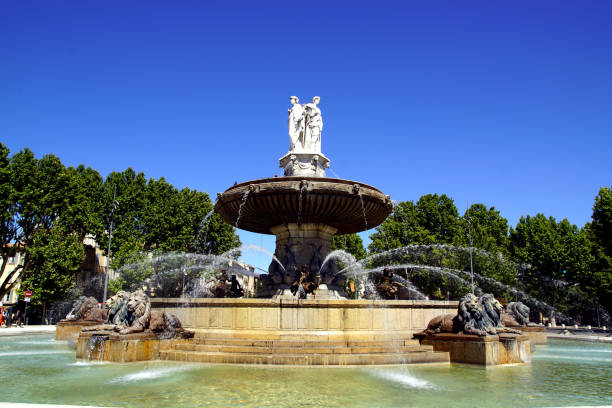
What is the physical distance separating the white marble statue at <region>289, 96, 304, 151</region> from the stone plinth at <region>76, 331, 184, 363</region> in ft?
31.3

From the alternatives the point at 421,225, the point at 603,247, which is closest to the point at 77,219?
the point at 421,225

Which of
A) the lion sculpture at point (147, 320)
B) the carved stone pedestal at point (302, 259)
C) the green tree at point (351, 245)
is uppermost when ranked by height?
the green tree at point (351, 245)

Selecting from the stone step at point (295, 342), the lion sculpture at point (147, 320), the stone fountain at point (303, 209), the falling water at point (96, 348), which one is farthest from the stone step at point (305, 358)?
the stone fountain at point (303, 209)

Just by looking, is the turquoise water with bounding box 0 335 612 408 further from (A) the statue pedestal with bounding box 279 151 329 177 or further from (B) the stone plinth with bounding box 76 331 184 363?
(A) the statue pedestal with bounding box 279 151 329 177

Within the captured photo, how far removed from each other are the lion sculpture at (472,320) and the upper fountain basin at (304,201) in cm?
454

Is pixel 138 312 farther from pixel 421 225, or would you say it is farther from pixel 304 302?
pixel 421 225

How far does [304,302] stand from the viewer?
33.3 feet

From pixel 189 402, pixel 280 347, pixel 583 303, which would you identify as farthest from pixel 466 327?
pixel 583 303

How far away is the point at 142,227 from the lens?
36.0m

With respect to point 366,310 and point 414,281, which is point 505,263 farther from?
point 366,310

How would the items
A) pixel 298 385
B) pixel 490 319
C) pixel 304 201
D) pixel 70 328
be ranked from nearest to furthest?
pixel 298 385
pixel 490 319
pixel 304 201
pixel 70 328

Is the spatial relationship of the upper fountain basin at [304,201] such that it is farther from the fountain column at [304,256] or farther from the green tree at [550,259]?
the green tree at [550,259]

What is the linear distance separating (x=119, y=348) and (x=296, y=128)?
1051 cm

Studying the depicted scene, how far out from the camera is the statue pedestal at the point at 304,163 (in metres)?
16.4
